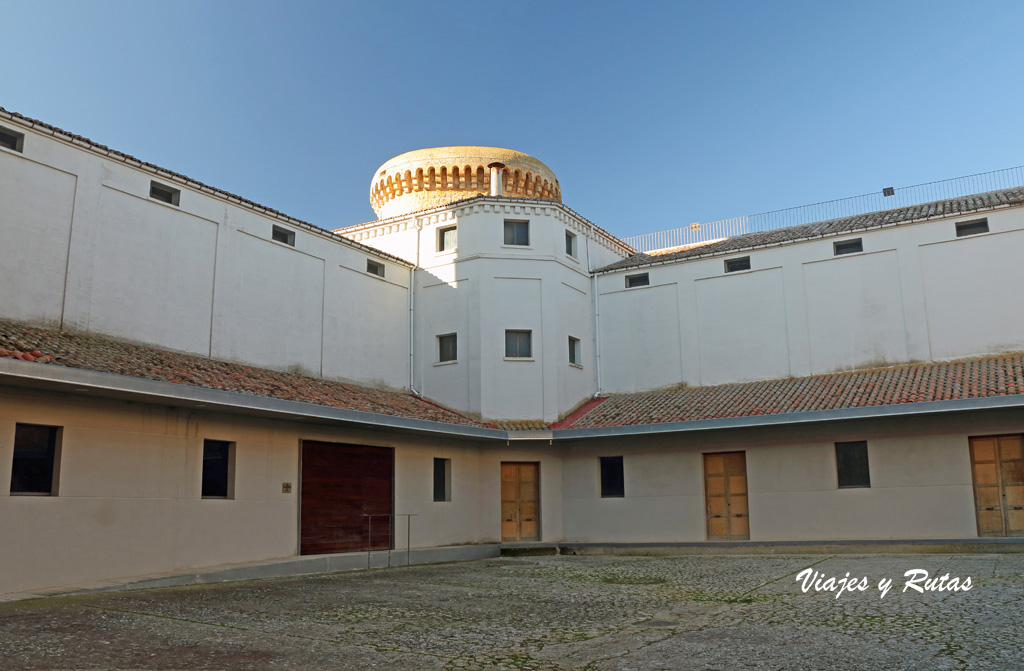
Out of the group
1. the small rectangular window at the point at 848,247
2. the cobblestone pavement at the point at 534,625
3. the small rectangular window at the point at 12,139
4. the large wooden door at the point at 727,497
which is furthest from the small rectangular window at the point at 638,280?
A: the small rectangular window at the point at 12,139

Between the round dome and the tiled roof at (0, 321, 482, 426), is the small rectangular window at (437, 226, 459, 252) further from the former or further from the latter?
the tiled roof at (0, 321, 482, 426)

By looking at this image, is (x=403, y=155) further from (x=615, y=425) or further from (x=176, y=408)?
(x=176, y=408)

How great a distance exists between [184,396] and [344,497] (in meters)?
5.35

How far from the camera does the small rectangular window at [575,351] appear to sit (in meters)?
22.8

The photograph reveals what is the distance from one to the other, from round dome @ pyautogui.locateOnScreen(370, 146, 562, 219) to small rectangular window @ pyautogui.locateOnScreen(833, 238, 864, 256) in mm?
9799

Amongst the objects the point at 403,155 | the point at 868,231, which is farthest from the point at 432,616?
the point at 403,155

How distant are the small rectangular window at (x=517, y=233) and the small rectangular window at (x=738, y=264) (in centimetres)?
543

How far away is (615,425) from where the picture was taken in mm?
19766

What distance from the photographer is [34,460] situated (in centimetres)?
1186

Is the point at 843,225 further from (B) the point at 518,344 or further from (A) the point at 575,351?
(B) the point at 518,344

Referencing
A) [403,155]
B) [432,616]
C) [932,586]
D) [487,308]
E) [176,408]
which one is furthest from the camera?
[403,155]

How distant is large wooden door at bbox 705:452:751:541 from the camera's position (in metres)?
19.2

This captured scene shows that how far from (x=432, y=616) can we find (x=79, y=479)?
21.7 ft

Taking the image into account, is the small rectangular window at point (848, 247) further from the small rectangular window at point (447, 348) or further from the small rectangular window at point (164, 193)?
the small rectangular window at point (164, 193)
